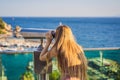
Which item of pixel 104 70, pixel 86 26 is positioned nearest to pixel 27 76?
pixel 104 70

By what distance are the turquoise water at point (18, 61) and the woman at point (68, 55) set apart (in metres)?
1.42

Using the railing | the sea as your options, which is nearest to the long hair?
the railing

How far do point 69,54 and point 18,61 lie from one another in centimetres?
158

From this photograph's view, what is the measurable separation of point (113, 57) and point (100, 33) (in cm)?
2170

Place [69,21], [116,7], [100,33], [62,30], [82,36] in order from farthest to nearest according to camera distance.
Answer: [100,33]
[69,21]
[82,36]
[116,7]
[62,30]

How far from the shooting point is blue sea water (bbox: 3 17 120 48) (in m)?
22.0

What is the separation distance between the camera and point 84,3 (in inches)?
776

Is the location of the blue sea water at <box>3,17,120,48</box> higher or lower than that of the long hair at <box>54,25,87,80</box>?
higher

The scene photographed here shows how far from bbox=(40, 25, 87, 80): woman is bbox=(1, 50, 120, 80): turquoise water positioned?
1423 mm

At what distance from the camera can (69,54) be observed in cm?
237

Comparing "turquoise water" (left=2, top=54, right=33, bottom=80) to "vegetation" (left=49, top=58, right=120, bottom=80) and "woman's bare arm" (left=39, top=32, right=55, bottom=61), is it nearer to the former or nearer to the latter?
"vegetation" (left=49, top=58, right=120, bottom=80)

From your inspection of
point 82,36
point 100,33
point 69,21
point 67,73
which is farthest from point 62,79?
point 100,33

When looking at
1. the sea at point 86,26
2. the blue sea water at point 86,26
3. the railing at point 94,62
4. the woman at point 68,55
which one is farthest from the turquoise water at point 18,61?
A: the blue sea water at point 86,26

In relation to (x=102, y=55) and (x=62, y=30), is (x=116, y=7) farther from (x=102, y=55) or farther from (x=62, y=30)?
(x=62, y=30)
